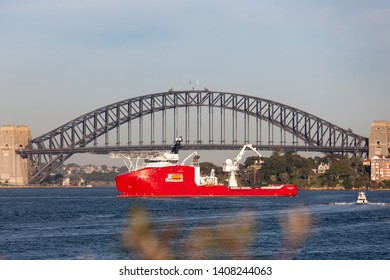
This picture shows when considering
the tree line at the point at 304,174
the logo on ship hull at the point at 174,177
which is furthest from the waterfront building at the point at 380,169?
the logo on ship hull at the point at 174,177

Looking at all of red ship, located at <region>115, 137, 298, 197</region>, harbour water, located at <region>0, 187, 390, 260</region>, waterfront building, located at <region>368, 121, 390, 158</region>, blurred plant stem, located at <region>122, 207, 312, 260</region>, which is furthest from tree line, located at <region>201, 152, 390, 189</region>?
blurred plant stem, located at <region>122, 207, 312, 260</region>

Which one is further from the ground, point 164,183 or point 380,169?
point 380,169

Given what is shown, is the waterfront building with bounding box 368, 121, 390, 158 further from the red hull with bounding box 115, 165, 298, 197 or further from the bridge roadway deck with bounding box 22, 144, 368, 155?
the red hull with bounding box 115, 165, 298, 197

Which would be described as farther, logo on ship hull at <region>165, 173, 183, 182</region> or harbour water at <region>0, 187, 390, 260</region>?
logo on ship hull at <region>165, 173, 183, 182</region>

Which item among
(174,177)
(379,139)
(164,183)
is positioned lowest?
(164,183)

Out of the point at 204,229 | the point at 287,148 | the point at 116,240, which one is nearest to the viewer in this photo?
the point at 116,240

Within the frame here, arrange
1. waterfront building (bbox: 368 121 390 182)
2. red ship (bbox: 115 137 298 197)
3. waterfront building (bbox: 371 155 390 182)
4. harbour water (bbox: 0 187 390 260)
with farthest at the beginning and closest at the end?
waterfront building (bbox: 368 121 390 182), waterfront building (bbox: 371 155 390 182), red ship (bbox: 115 137 298 197), harbour water (bbox: 0 187 390 260)

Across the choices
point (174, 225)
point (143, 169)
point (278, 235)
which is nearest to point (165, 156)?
point (143, 169)

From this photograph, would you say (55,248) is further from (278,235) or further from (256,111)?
(256,111)

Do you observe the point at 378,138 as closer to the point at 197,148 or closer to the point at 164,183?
the point at 197,148

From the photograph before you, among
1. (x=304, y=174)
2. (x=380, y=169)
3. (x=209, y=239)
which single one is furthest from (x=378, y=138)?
(x=209, y=239)

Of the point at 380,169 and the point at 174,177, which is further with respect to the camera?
the point at 380,169
